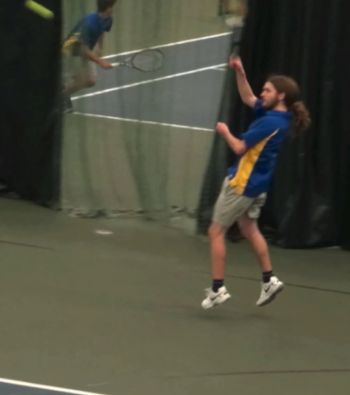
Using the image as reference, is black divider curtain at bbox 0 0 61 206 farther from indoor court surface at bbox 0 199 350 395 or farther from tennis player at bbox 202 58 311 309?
tennis player at bbox 202 58 311 309

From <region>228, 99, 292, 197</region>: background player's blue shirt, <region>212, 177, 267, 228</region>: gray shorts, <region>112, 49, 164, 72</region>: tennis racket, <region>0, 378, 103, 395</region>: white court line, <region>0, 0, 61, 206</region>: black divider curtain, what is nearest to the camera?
<region>0, 378, 103, 395</region>: white court line

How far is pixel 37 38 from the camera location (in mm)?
6633

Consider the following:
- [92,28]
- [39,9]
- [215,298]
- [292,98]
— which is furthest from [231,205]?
[39,9]

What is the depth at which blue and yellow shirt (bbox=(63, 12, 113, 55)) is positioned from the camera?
6.25 meters

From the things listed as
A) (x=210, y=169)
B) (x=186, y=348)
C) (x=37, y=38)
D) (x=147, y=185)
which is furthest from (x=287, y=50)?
(x=186, y=348)

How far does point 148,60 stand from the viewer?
6211 mm

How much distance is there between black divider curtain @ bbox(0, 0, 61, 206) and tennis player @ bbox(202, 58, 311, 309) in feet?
7.09

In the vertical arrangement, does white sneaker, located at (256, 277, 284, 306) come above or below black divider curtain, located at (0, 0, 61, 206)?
below

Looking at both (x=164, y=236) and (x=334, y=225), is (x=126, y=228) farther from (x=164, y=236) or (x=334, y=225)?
(x=334, y=225)

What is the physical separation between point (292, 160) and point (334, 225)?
22.6 inches

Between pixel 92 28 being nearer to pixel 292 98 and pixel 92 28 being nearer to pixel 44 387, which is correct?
pixel 292 98

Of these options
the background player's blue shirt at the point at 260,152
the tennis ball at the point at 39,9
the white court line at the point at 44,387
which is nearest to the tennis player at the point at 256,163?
the background player's blue shirt at the point at 260,152

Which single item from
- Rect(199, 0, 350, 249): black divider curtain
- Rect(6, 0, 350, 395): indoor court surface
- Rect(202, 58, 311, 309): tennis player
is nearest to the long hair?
Rect(202, 58, 311, 309): tennis player

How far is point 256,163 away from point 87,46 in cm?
218
